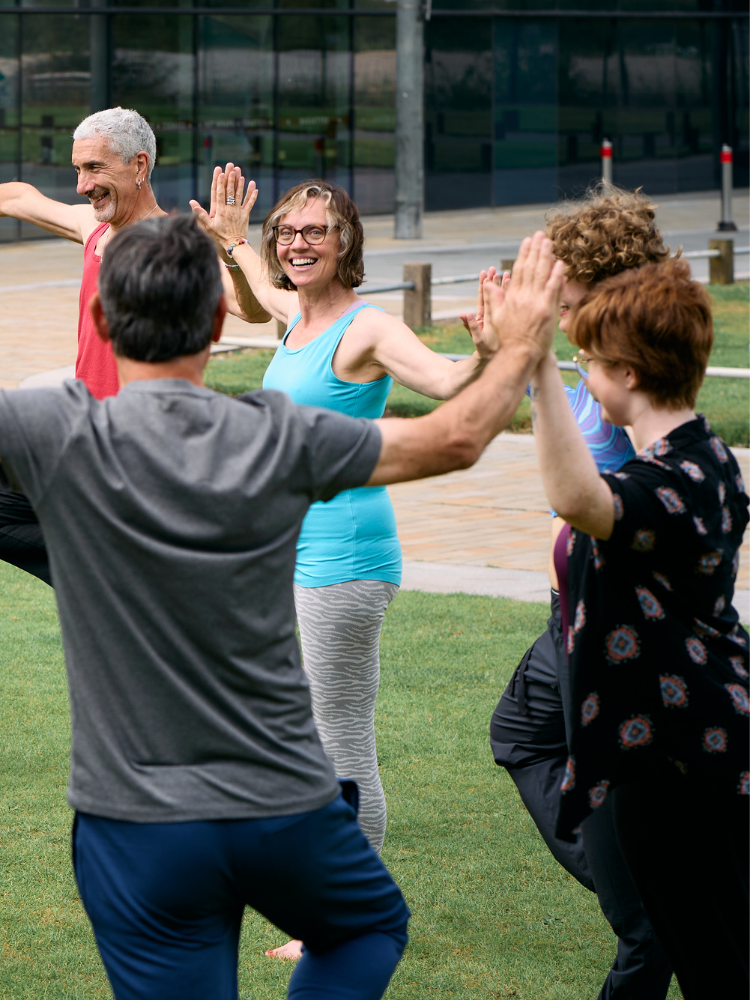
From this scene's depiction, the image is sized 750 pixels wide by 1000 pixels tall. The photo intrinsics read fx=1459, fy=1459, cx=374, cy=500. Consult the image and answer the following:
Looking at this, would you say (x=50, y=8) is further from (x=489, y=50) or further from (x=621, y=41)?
(x=621, y=41)

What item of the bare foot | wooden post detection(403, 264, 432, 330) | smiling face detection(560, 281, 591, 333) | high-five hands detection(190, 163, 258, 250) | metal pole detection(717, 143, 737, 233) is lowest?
the bare foot

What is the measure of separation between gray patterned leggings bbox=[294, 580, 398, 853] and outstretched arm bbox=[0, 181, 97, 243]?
7.14ft

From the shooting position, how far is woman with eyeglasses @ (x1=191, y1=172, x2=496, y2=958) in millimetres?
3803

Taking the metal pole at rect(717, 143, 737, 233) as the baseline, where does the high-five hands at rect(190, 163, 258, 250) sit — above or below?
below

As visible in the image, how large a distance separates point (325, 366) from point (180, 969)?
6.25 ft

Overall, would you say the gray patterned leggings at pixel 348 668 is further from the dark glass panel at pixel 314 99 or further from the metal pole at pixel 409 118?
the dark glass panel at pixel 314 99

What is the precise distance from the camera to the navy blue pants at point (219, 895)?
2262 mm

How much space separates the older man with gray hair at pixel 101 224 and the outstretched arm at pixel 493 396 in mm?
2260

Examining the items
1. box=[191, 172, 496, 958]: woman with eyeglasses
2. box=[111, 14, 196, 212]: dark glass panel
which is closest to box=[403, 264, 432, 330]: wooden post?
box=[191, 172, 496, 958]: woman with eyeglasses

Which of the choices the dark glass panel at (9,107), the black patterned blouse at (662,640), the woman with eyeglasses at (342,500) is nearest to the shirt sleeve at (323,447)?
the black patterned blouse at (662,640)

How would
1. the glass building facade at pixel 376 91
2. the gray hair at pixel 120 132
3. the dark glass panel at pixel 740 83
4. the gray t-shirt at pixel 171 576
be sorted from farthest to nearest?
the dark glass panel at pixel 740 83 → the glass building facade at pixel 376 91 → the gray hair at pixel 120 132 → the gray t-shirt at pixel 171 576

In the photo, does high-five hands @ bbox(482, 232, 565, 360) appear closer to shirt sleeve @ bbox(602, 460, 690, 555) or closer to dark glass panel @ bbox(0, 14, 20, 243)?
shirt sleeve @ bbox(602, 460, 690, 555)

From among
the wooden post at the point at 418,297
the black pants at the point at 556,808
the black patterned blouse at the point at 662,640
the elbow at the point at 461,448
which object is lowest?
the black pants at the point at 556,808

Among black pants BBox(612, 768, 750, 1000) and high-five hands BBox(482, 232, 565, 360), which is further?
black pants BBox(612, 768, 750, 1000)
